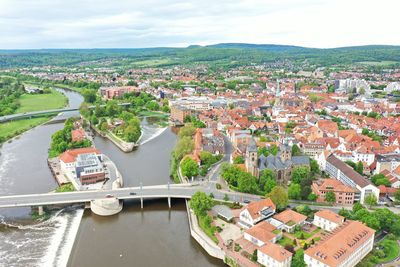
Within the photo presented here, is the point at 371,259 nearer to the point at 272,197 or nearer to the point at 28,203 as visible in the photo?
the point at 272,197

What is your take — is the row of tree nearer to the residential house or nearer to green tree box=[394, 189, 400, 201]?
the residential house

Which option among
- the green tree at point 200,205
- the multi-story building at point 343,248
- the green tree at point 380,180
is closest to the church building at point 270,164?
the green tree at point 380,180

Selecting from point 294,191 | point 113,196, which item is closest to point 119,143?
point 113,196

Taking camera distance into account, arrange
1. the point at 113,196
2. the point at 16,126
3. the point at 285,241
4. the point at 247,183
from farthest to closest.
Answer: the point at 16,126, the point at 247,183, the point at 113,196, the point at 285,241

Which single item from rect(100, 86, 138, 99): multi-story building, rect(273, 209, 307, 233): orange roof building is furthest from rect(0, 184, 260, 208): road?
rect(100, 86, 138, 99): multi-story building

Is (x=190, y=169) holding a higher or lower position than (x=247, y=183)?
higher

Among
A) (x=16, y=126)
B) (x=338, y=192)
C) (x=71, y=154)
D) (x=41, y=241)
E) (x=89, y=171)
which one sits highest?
(x=71, y=154)

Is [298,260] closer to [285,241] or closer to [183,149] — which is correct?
[285,241]

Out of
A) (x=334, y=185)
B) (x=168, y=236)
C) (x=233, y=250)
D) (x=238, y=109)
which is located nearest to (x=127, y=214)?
(x=168, y=236)
